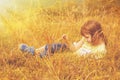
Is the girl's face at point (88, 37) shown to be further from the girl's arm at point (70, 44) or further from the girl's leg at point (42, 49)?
the girl's leg at point (42, 49)

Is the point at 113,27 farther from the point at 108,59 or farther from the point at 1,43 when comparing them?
the point at 1,43

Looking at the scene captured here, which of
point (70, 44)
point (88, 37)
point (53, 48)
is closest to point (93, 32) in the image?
point (88, 37)

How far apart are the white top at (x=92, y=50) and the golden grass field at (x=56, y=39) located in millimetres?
38

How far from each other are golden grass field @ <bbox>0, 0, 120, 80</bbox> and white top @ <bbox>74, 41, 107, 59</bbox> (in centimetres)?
4

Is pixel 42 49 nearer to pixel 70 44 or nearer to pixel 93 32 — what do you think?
pixel 70 44

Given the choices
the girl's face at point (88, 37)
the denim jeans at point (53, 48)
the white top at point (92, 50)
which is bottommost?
the white top at point (92, 50)

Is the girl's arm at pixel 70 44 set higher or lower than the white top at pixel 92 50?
higher

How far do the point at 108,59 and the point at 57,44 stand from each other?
1.30 feet

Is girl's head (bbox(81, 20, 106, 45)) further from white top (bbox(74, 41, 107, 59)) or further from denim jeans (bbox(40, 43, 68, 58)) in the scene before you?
denim jeans (bbox(40, 43, 68, 58))

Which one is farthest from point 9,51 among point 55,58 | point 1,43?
point 55,58

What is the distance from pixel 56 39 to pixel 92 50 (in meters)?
0.28

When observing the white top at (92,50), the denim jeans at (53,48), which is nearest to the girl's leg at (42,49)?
the denim jeans at (53,48)

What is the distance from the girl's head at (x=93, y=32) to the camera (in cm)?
276

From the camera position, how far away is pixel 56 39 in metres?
2.73
